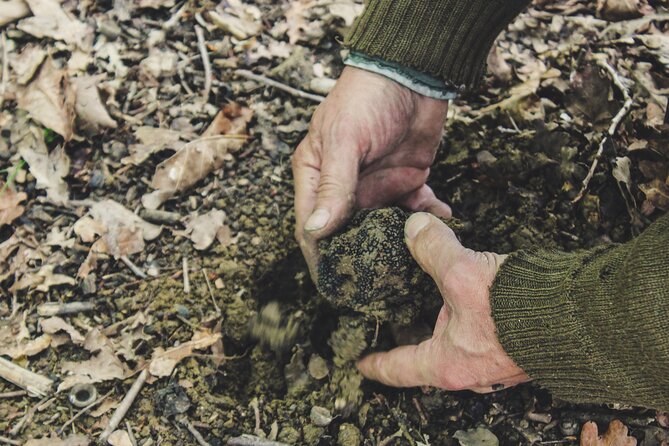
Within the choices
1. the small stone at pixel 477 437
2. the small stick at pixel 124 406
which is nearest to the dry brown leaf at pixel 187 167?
the small stick at pixel 124 406

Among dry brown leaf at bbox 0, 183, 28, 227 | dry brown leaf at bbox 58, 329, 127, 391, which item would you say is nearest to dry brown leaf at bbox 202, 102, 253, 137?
dry brown leaf at bbox 0, 183, 28, 227

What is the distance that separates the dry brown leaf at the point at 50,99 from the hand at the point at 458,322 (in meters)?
2.14

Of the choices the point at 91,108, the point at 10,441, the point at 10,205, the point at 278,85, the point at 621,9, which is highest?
the point at 621,9

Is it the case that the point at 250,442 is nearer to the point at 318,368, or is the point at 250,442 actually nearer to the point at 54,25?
the point at 318,368

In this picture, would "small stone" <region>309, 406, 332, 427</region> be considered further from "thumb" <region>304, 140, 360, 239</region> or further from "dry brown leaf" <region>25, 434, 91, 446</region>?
"dry brown leaf" <region>25, 434, 91, 446</region>

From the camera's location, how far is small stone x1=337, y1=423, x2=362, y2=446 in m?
2.47

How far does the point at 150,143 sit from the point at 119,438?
1600mm

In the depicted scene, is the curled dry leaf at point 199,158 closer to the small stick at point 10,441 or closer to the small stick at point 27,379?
the small stick at point 27,379

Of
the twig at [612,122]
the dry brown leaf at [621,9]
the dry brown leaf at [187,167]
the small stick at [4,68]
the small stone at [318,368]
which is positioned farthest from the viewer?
the dry brown leaf at [621,9]

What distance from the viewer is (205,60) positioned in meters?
3.50

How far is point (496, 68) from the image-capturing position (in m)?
3.58

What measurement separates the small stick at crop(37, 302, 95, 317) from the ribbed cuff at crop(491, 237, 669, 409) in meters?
1.95

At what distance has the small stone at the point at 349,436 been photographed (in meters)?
2.47

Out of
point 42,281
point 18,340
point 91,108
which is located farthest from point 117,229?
point 91,108
